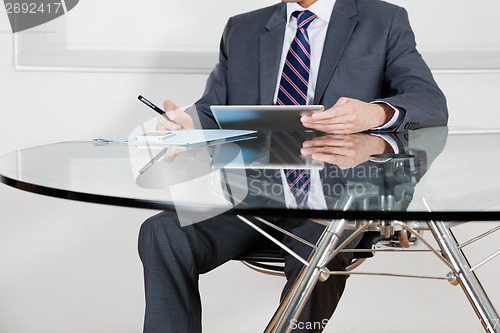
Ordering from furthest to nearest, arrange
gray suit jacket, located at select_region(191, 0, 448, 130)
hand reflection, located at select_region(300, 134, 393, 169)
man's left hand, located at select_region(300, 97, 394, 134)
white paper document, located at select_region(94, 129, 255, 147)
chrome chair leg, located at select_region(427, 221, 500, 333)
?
gray suit jacket, located at select_region(191, 0, 448, 130), man's left hand, located at select_region(300, 97, 394, 134), white paper document, located at select_region(94, 129, 255, 147), chrome chair leg, located at select_region(427, 221, 500, 333), hand reflection, located at select_region(300, 134, 393, 169)

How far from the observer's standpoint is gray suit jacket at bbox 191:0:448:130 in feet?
6.32

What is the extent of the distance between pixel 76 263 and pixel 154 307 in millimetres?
1208

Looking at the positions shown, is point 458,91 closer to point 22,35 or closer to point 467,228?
point 467,228

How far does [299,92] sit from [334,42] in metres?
0.21

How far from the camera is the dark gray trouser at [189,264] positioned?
141 centimetres

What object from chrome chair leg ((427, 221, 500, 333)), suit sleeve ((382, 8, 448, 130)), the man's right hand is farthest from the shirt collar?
chrome chair leg ((427, 221, 500, 333))

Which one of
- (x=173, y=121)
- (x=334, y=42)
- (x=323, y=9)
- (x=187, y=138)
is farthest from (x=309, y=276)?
(x=323, y=9)

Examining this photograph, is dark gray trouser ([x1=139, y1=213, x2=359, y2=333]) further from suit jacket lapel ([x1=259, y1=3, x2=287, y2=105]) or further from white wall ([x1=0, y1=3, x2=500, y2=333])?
white wall ([x1=0, y1=3, x2=500, y2=333])

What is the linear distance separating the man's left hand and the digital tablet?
0.02m

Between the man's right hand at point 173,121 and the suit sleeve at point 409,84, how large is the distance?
560 mm

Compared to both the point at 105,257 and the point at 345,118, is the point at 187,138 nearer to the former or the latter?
the point at 345,118

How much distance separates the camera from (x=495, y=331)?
1192 millimetres

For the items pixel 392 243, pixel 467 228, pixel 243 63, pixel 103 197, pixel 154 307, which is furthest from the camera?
pixel 467 228

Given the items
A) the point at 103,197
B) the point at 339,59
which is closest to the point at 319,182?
the point at 103,197
